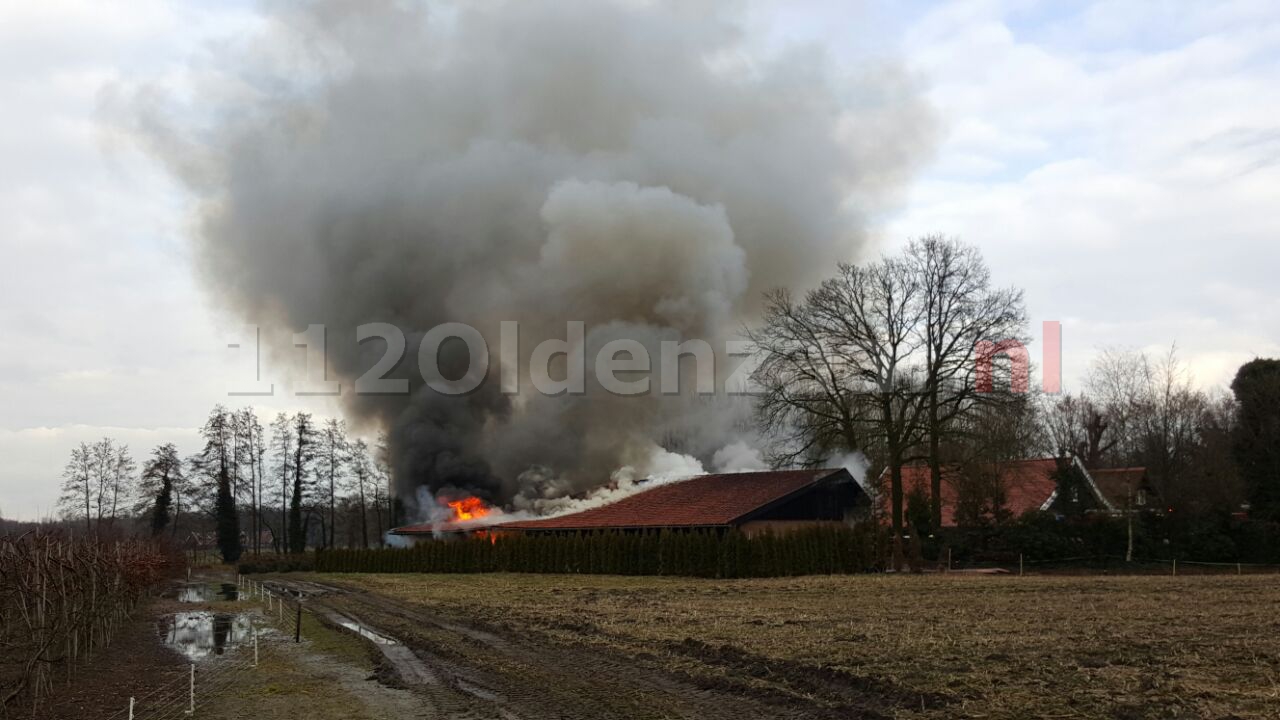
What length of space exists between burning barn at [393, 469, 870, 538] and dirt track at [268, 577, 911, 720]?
838 inches

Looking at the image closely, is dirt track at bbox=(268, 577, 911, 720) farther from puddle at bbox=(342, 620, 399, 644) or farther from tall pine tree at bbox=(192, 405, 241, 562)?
tall pine tree at bbox=(192, 405, 241, 562)

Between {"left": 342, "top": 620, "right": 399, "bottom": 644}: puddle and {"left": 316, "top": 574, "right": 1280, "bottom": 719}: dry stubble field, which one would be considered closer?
{"left": 316, "top": 574, "right": 1280, "bottom": 719}: dry stubble field

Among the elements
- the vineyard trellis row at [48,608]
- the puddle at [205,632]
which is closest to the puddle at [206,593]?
the puddle at [205,632]

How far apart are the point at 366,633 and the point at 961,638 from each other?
→ 462 inches

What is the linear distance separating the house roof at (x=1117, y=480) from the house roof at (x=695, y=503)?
14762mm

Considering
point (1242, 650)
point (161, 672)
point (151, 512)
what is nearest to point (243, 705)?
point (161, 672)

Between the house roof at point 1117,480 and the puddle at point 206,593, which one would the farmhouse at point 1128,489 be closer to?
the house roof at point 1117,480

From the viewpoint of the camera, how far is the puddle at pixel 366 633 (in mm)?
18891

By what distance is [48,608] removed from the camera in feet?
63.1

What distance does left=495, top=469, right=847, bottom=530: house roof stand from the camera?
3959 cm

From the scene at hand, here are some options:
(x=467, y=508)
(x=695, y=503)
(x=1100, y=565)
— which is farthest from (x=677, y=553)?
(x=1100, y=565)

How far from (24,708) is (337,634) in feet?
25.7

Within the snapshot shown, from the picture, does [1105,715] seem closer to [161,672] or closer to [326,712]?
[326,712]

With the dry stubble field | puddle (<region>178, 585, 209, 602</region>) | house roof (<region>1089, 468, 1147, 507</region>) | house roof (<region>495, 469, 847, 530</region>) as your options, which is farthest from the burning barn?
house roof (<region>1089, 468, 1147, 507</region>)
